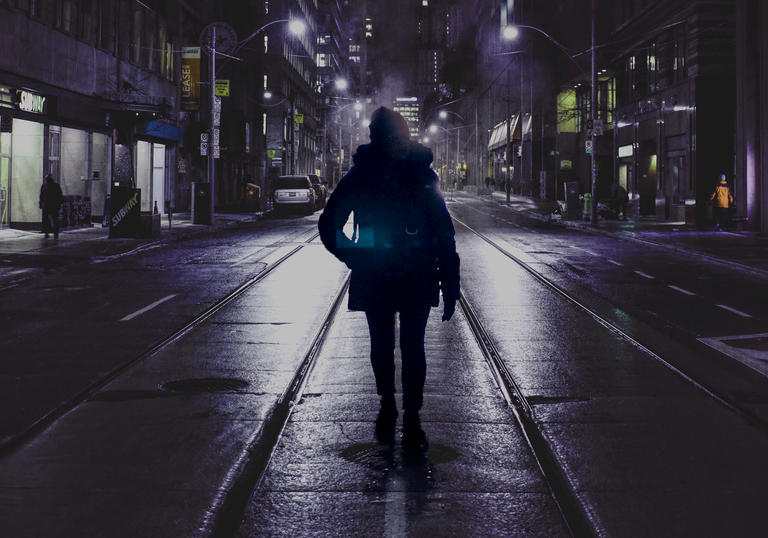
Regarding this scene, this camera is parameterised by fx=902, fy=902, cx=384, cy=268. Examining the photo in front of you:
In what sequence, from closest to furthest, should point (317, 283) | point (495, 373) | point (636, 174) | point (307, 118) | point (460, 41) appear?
point (495, 373), point (317, 283), point (636, 174), point (307, 118), point (460, 41)

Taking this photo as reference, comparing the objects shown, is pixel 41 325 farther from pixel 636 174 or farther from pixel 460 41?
pixel 460 41

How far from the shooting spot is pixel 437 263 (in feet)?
19.5

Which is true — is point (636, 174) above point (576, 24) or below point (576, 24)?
below

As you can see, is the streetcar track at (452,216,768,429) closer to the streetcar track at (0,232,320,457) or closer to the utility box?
the streetcar track at (0,232,320,457)

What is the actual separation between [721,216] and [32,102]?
77.2ft

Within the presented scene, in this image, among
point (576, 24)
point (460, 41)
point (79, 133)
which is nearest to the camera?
point (79, 133)

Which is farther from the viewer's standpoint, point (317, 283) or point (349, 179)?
point (317, 283)

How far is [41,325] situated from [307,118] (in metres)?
96.1

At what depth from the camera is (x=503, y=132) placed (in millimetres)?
98500

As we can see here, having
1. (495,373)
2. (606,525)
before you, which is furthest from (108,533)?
(495,373)

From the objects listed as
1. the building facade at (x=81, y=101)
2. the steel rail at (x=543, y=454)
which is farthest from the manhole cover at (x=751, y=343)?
the building facade at (x=81, y=101)

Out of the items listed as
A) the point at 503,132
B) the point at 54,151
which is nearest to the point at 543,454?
the point at 54,151

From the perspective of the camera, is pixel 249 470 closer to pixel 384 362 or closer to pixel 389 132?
pixel 384 362

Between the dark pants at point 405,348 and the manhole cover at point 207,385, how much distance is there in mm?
2055
